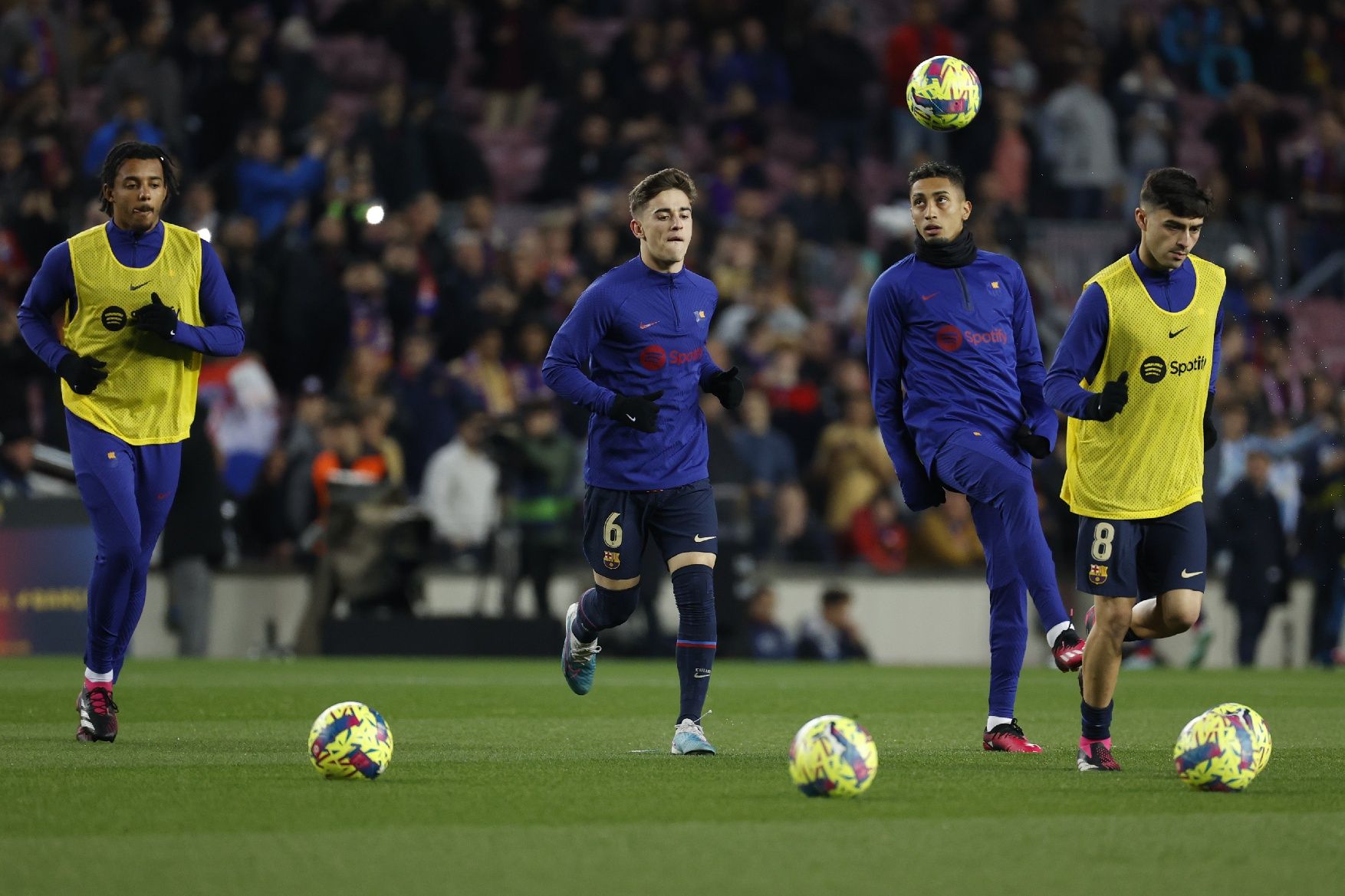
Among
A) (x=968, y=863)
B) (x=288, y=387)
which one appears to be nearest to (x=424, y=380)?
(x=288, y=387)

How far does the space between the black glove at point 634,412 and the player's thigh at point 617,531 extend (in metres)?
0.40

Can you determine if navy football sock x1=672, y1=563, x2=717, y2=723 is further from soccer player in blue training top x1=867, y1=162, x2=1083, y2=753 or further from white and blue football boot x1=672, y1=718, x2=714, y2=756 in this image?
soccer player in blue training top x1=867, y1=162, x2=1083, y2=753

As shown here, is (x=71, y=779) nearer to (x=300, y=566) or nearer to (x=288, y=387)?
(x=300, y=566)

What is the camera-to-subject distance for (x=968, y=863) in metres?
5.62

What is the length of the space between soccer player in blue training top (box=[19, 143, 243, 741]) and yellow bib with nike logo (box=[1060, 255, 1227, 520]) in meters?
3.91

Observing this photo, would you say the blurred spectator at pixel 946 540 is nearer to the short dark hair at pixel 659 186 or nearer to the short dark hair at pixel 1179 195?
the short dark hair at pixel 659 186

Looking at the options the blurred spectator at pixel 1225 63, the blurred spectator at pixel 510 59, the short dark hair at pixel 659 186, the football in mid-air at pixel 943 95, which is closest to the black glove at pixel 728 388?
the short dark hair at pixel 659 186

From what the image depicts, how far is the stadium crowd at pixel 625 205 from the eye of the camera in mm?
18406

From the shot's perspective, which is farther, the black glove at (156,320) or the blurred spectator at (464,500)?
the blurred spectator at (464,500)

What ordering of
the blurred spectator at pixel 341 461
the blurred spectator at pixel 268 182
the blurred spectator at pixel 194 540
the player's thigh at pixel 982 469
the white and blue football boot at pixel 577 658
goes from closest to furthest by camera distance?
the player's thigh at pixel 982 469 → the white and blue football boot at pixel 577 658 → the blurred spectator at pixel 194 540 → the blurred spectator at pixel 341 461 → the blurred spectator at pixel 268 182

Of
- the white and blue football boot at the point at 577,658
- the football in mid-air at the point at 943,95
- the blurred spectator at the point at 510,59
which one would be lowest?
the white and blue football boot at the point at 577,658

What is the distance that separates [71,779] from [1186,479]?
171 inches

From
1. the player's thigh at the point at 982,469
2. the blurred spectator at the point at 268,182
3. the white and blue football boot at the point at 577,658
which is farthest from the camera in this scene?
the blurred spectator at the point at 268,182

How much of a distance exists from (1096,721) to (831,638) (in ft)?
34.8
